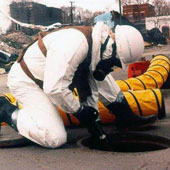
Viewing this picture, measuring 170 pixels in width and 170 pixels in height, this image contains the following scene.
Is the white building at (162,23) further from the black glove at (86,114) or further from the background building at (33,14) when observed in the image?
the black glove at (86,114)

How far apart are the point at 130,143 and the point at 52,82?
143cm

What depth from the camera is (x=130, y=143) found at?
4.71 m

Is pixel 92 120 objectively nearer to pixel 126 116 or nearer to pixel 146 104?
pixel 126 116

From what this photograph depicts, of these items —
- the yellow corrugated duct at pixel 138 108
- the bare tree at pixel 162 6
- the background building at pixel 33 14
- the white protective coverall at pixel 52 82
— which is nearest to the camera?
the white protective coverall at pixel 52 82

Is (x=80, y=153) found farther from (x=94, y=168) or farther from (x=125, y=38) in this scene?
(x=125, y=38)

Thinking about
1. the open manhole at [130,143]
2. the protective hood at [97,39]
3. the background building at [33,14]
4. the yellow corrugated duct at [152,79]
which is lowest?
the open manhole at [130,143]

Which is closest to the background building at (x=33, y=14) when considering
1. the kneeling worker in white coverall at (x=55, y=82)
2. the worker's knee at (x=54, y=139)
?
the kneeling worker in white coverall at (x=55, y=82)

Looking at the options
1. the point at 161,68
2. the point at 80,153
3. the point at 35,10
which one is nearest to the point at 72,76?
the point at 80,153

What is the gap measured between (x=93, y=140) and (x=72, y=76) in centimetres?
100

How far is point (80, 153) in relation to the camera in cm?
414


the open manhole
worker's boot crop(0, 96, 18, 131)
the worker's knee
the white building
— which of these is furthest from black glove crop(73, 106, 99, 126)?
the white building

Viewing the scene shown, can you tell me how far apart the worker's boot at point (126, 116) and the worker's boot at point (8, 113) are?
1.32 m

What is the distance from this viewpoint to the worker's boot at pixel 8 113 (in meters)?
4.48

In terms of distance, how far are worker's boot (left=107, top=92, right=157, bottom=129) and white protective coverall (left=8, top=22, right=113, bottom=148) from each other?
18.9 inches
